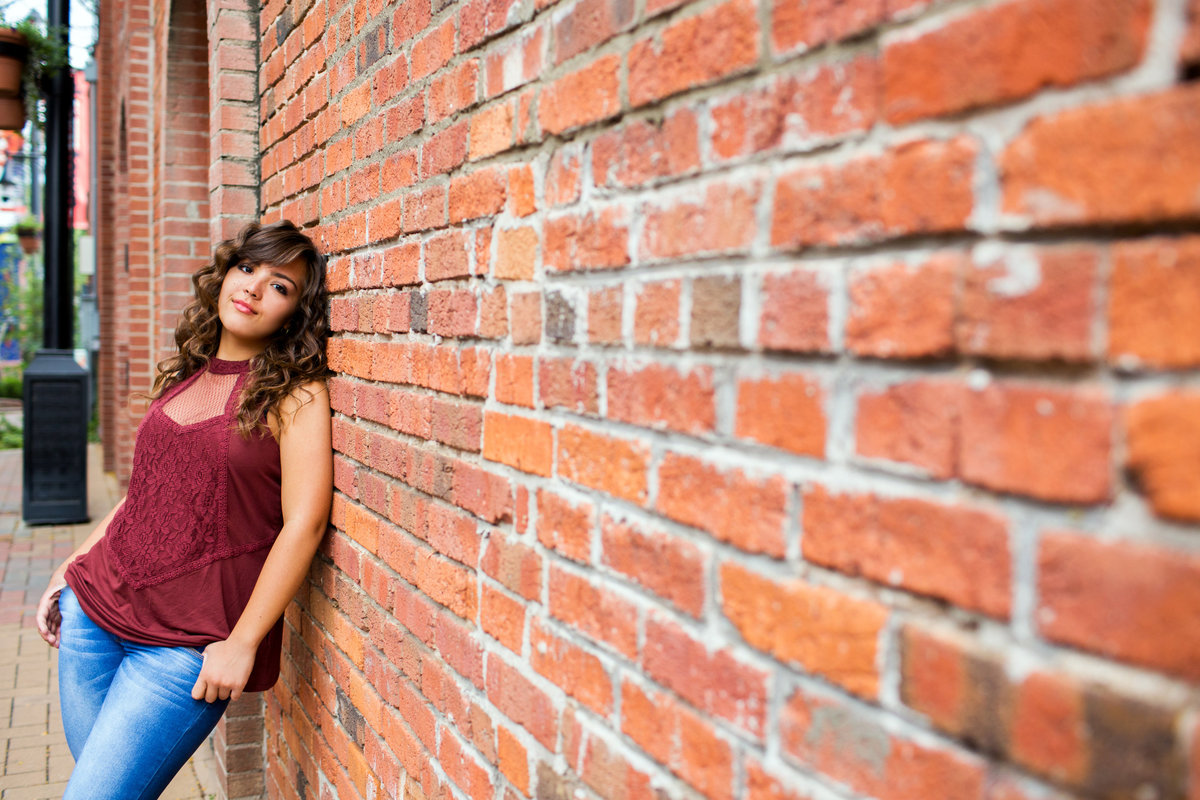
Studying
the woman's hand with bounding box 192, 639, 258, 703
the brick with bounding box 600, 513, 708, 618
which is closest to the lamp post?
the woman's hand with bounding box 192, 639, 258, 703

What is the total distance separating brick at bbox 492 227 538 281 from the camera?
4.57ft

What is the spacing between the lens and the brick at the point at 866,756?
2.47 feet

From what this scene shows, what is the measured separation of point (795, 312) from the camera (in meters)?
0.90

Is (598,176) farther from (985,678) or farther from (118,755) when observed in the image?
(118,755)

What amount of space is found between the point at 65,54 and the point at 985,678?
31.4 feet

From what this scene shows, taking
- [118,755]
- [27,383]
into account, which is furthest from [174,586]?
[27,383]

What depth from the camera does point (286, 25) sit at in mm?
2729

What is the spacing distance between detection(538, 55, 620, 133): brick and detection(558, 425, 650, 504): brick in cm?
43

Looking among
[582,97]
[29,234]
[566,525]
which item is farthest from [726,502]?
[29,234]

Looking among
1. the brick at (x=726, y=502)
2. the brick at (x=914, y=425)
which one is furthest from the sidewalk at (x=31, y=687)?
the brick at (x=914, y=425)

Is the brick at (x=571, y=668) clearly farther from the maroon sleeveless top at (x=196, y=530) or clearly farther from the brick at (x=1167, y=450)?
the maroon sleeveless top at (x=196, y=530)

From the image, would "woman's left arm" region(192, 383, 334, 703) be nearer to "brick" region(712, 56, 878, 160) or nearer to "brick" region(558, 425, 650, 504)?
"brick" region(558, 425, 650, 504)

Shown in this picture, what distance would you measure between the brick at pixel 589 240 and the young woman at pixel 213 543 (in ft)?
4.39

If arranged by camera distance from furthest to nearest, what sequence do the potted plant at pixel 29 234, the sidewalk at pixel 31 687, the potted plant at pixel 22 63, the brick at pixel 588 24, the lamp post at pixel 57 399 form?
1. the potted plant at pixel 29 234
2. the potted plant at pixel 22 63
3. the lamp post at pixel 57 399
4. the sidewalk at pixel 31 687
5. the brick at pixel 588 24
